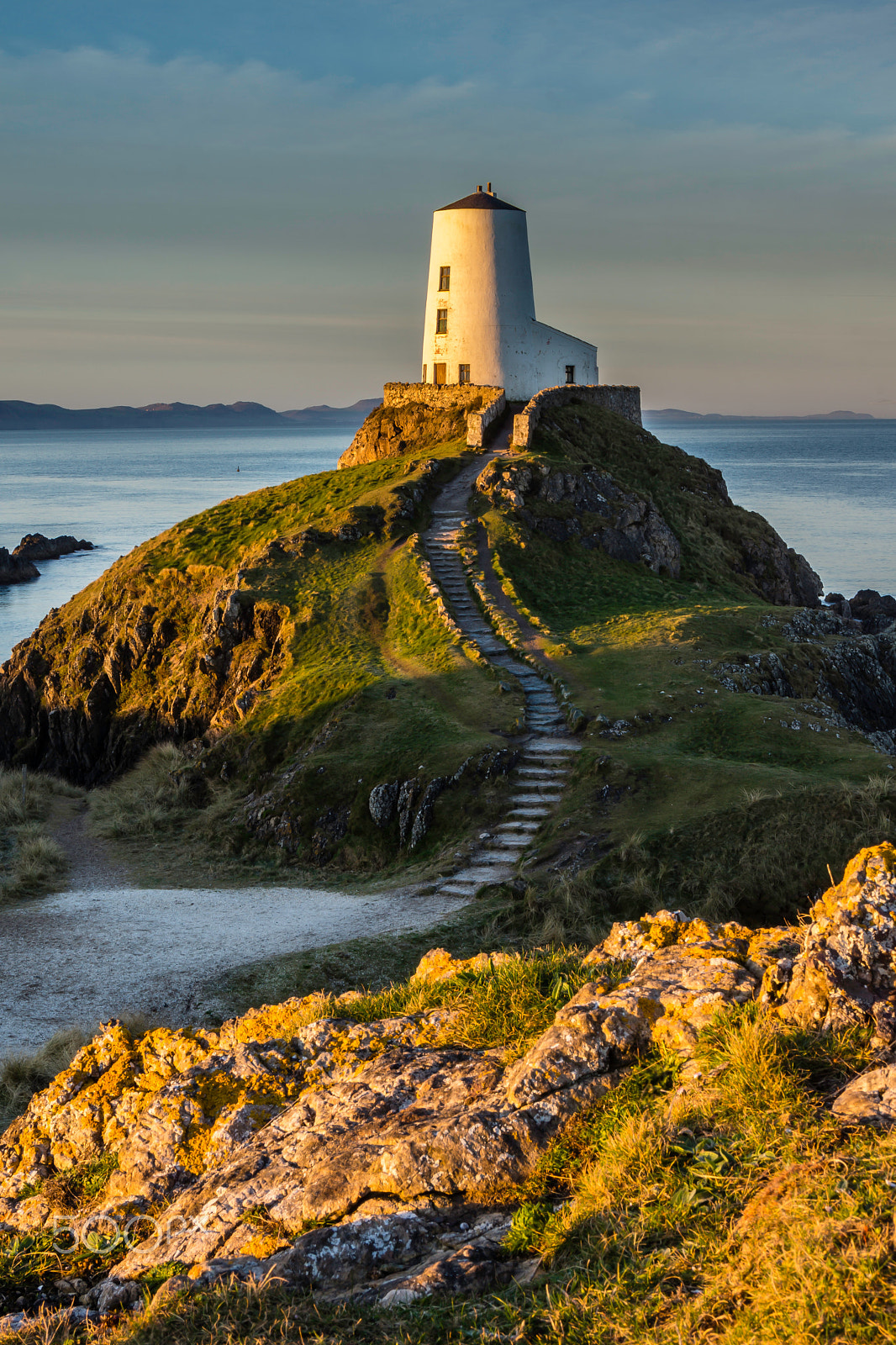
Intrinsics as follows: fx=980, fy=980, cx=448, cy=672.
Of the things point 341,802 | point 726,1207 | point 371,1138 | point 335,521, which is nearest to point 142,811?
point 341,802

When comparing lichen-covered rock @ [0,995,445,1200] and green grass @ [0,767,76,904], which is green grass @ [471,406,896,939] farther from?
green grass @ [0,767,76,904]

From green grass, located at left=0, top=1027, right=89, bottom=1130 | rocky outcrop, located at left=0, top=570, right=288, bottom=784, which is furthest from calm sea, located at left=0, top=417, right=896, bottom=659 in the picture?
green grass, located at left=0, top=1027, right=89, bottom=1130

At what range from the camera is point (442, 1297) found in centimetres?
448

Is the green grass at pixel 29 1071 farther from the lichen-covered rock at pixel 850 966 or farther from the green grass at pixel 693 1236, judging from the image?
the lichen-covered rock at pixel 850 966

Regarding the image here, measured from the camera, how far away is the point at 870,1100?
4.75m

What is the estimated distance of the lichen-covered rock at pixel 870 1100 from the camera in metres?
4.61

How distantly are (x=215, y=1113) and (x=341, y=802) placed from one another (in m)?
16.3

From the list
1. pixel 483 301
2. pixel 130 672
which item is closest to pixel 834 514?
pixel 483 301

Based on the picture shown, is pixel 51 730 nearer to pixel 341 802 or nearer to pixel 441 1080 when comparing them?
pixel 341 802

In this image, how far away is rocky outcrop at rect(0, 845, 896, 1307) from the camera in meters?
5.02

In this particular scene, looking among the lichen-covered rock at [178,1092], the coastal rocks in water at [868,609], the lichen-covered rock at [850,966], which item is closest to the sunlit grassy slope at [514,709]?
the lichen-covered rock at [178,1092]

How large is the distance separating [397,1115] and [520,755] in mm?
16319

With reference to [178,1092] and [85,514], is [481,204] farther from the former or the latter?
[85,514]

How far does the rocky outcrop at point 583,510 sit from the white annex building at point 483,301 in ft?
35.9
